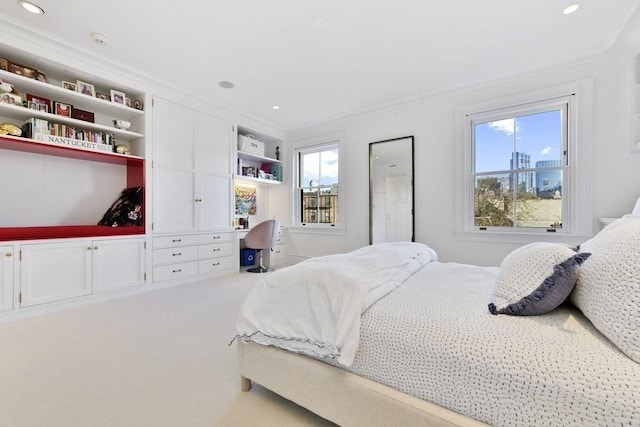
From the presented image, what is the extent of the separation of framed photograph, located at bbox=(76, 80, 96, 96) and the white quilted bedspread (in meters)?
3.79

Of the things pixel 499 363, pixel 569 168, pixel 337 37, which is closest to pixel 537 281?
pixel 499 363

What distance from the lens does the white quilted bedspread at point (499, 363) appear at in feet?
2.21

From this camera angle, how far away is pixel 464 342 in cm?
88

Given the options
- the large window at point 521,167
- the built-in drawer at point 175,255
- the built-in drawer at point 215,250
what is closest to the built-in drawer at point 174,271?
the built-in drawer at point 175,255

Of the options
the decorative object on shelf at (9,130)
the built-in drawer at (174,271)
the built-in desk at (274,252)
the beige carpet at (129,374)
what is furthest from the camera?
the built-in desk at (274,252)

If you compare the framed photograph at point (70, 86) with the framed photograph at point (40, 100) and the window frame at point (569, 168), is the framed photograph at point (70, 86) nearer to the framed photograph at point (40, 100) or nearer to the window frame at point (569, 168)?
the framed photograph at point (40, 100)

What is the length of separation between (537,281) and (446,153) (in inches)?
114

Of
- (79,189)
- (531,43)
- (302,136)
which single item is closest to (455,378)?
(531,43)

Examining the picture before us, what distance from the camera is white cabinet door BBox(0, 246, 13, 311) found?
7.61 feet

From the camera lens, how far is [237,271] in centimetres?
431

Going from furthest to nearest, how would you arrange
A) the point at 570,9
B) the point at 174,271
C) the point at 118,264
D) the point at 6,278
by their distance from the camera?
the point at 174,271, the point at 118,264, the point at 6,278, the point at 570,9

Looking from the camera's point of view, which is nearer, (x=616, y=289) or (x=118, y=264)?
(x=616, y=289)

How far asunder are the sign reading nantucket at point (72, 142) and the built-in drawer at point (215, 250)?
65.2 inches

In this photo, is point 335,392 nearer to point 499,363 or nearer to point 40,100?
point 499,363
